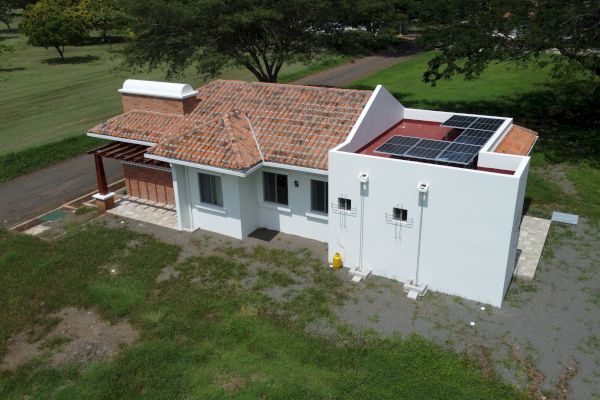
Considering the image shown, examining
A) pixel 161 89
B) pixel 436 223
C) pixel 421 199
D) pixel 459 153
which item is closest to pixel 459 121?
pixel 459 153

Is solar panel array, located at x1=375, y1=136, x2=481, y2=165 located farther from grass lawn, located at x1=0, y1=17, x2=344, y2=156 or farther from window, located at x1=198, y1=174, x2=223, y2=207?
grass lawn, located at x1=0, y1=17, x2=344, y2=156

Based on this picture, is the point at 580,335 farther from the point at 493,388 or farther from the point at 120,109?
the point at 120,109

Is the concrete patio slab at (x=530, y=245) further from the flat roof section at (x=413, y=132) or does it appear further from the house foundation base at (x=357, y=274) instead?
the house foundation base at (x=357, y=274)

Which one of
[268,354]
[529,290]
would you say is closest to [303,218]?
[268,354]

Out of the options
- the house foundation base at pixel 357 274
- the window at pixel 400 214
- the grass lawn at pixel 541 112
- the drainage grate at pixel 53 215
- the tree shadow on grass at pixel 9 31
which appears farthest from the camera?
the tree shadow on grass at pixel 9 31

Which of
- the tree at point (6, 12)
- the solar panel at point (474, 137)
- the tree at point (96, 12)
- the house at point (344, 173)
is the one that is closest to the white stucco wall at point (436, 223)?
the house at point (344, 173)

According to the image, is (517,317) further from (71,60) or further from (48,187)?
(71,60)

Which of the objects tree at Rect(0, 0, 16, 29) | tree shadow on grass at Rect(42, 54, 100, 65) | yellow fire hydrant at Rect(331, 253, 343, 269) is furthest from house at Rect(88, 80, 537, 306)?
tree at Rect(0, 0, 16, 29)
